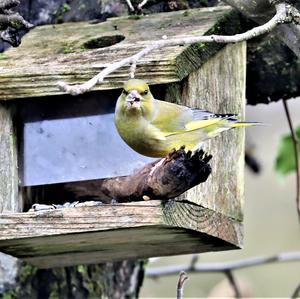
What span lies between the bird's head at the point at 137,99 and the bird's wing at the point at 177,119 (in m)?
0.04

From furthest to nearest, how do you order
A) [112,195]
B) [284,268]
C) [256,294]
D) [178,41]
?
[284,268] < [256,294] < [112,195] < [178,41]

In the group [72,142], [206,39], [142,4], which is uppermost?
[142,4]

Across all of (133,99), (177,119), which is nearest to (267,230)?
(177,119)

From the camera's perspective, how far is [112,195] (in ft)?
13.4

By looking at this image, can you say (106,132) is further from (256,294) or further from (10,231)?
(256,294)

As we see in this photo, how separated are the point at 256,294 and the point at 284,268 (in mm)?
752

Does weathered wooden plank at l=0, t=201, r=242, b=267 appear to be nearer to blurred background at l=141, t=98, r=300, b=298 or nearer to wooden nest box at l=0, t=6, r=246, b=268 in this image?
wooden nest box at l=0, t=6, r=246, b=268

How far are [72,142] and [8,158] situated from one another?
24 cm

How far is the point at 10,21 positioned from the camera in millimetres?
4082

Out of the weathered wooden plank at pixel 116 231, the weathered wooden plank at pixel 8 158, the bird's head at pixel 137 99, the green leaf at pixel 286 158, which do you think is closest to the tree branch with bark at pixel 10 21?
the weathered wooden plank at pixel 8 158

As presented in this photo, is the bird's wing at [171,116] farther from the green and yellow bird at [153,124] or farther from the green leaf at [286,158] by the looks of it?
the green leaf at [286,158]

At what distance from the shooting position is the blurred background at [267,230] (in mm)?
7855

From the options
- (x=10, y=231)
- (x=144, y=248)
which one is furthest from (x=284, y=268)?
(x=10, y=231)

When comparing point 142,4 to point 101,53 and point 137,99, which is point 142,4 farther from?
point 137,99
